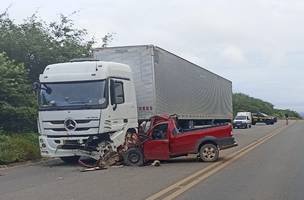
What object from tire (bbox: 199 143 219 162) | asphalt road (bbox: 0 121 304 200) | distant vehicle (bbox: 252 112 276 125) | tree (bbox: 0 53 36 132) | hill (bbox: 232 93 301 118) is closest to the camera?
asphalt road (bbox: 0 121 304 200)

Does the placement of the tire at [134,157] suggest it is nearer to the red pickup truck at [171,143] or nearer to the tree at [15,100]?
the red pickup truck at [171,143]

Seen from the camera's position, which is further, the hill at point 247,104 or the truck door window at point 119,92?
the hill at point 247,104

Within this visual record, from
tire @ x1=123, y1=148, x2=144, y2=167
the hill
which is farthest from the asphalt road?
the hill

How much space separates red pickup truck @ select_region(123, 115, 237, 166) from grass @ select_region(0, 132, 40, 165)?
14.0ft

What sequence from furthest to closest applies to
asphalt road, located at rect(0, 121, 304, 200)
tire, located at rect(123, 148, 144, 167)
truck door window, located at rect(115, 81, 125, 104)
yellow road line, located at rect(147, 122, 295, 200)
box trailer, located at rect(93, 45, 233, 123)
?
box trailer, located at rect(93, 45, 233, 123), truck door window, located at rect(115, 81, 125, 104), tire, located at rect(123, 148, 144, 167), asphalt road, located at rect(0, 121, 304, 200), yellow road line, located at rect(147, 122, 295, 200)

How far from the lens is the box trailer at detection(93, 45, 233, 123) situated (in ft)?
70.2

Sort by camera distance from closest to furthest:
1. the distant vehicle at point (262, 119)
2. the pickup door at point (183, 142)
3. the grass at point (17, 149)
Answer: the pickup door at point (183, 142) < the grass at point (17, 149) < the distant vehicle at point (262, 119)

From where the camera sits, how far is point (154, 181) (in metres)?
14.1

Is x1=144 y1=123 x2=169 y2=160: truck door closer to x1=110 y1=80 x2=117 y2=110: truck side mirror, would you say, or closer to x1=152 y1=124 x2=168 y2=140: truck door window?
x1=152 y1=124 x2=168 y2=140: truck door window

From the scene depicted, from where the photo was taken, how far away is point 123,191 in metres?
12.3

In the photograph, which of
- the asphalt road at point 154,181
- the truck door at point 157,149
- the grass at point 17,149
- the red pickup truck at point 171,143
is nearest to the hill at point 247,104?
the grass at point 17,149

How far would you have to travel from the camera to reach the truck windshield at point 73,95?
18766 mm

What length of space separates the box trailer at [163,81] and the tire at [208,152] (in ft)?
9.19

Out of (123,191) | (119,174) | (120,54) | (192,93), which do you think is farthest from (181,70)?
(123,191)
